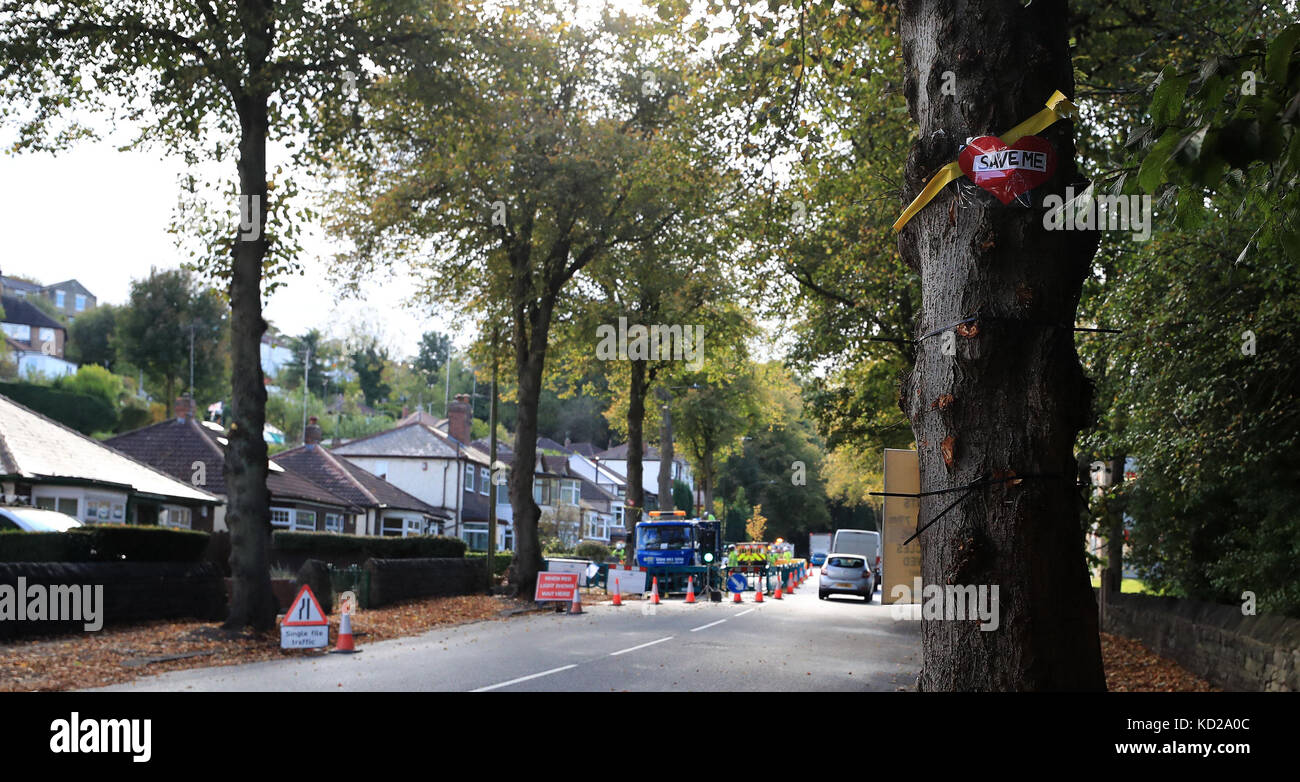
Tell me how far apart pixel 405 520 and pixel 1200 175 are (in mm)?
58893

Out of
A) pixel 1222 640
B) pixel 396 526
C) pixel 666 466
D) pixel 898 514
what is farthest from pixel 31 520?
pixel 396 526

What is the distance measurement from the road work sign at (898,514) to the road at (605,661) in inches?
307

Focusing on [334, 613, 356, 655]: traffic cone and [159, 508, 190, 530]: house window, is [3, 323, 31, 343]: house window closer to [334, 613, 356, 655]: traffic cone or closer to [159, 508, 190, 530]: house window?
[159, 508, 190, 530]: house window

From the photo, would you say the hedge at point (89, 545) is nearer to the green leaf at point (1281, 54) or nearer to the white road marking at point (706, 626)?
the white road marking at point (706, 626)

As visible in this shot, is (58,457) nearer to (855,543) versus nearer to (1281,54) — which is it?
(855,543)

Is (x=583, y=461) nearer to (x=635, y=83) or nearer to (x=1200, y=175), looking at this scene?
(x=635, y=83)

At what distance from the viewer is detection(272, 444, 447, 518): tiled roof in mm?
53438

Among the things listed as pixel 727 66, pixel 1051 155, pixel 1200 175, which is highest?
pixel 727 66

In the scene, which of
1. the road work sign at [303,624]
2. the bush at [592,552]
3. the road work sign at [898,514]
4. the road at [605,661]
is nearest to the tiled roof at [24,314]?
the bush at [592,552]

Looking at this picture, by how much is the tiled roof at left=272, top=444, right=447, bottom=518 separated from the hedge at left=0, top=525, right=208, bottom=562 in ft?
102

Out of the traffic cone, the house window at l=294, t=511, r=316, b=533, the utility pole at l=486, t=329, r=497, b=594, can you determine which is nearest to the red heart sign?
the traffic cone

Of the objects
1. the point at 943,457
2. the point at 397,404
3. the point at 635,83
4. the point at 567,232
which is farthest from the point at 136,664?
the point at 397,404

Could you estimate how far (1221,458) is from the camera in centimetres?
1264

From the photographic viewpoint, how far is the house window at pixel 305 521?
46.9 m
